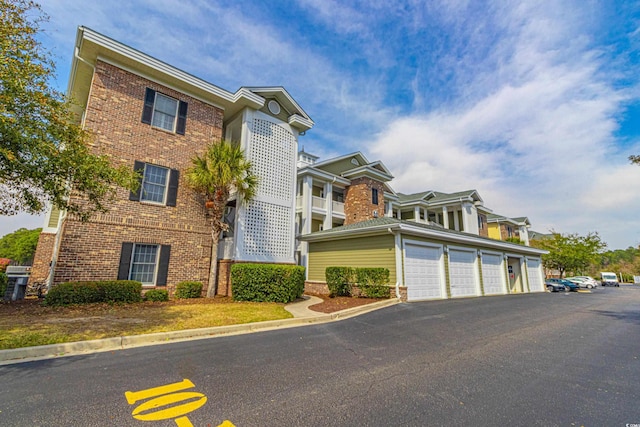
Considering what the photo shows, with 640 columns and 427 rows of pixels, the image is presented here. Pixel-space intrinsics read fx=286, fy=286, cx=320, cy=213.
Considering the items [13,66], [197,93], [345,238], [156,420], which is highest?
[197,93]

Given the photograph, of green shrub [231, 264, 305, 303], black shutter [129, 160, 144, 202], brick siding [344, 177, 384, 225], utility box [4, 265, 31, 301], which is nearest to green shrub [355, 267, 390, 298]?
green shrub [231, 264, 305, 303]

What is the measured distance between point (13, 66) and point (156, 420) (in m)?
7.10

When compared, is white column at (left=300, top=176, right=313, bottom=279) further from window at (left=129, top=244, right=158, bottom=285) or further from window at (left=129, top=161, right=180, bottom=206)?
window at (left=129, top=244, right=158, bottom=285)

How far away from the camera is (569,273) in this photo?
48812mm

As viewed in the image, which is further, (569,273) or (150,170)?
(569,273)

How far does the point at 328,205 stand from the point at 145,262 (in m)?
13.2

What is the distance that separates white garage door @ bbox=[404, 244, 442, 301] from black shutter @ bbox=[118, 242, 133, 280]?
445 inches

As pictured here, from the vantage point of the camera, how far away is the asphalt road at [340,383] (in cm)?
304

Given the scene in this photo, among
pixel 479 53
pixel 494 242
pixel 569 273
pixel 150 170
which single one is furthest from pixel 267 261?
pixel 569 273

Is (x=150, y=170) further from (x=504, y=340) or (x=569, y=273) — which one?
(x=569, y=273)

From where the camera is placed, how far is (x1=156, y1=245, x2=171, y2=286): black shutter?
37.4 feet

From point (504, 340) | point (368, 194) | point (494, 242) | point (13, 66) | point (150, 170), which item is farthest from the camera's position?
point (368, 194)

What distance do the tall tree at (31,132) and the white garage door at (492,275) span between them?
19493 millimetres

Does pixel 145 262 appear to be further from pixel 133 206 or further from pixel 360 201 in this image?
pixel 360 201
